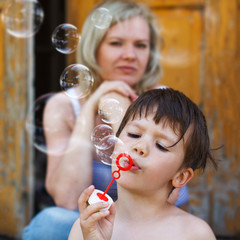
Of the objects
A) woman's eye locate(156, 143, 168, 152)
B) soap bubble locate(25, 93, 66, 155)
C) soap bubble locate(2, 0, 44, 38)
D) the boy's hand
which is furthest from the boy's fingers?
soap bubble locate(2, 0, 44, 38)

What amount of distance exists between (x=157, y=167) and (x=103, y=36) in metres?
0.96

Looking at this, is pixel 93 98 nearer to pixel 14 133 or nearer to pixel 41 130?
pixel 41 130

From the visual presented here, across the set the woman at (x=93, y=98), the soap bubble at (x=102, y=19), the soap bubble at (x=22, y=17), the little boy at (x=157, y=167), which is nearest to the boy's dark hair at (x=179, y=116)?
the little boy at (x=157, y=167)

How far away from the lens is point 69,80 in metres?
1.83

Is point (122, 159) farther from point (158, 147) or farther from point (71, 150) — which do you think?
point (71, 150)

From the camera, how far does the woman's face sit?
2018 mm

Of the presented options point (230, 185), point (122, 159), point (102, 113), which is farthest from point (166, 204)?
point (230, 185)

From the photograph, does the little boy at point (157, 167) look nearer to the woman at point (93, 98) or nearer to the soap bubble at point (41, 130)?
the woman at point (93, 98)

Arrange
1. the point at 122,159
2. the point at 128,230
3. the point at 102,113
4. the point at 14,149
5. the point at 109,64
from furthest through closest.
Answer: the point at 14,149
the point at 109,64
the point at 102,113
the point at 128,230
the point at 122,159

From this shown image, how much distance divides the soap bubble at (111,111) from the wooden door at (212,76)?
132cm

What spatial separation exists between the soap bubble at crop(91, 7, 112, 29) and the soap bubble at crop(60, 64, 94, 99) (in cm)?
Answer: 29

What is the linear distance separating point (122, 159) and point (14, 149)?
173 centimetres

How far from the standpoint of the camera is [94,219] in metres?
1.22

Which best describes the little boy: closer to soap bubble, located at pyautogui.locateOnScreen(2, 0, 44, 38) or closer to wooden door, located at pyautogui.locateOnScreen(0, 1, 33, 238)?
soap bubble, located at pyautogui.locateOnScreen(2, 0, 44, 38)
